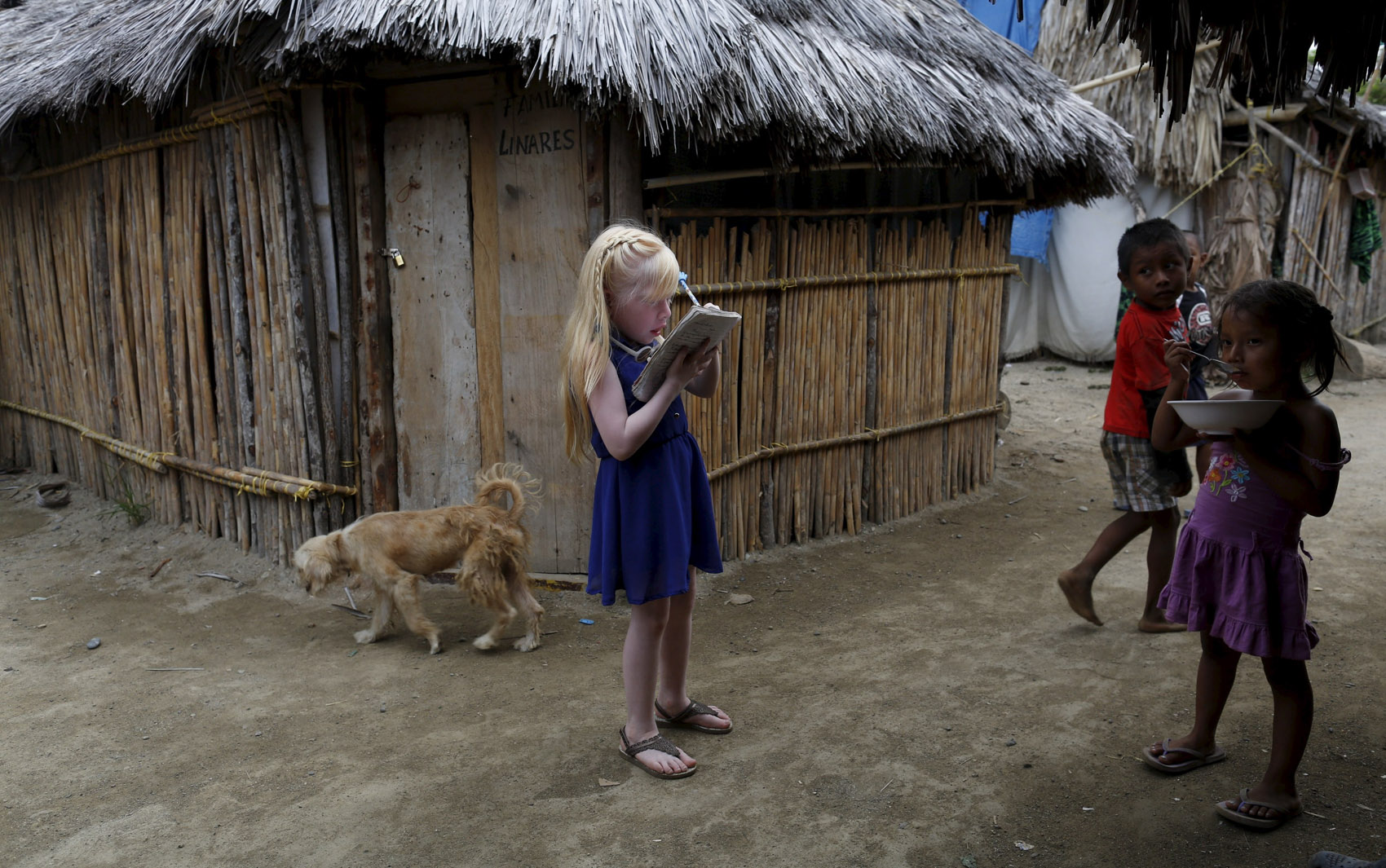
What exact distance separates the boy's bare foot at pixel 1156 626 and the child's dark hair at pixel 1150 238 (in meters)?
1.42

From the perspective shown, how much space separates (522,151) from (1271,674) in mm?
3505

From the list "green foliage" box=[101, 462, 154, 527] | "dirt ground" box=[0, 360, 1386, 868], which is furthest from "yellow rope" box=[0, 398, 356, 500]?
"dirt ground" box=[0, 360, 1386, 868]

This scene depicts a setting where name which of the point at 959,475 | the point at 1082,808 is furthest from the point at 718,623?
the point at 959,475

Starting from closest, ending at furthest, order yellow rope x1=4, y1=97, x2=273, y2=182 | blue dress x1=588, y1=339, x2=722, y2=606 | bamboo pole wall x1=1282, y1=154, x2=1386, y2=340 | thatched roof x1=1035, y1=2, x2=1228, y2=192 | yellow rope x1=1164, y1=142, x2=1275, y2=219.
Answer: blue dress x1=588, y1=339, x2=722, y2=606
yellow rope x1=4, y1=97, x2=273, y2=182
thatched roof x1=1035, y1=2, x2=1228, y2=192
yellow rope x1=1164, y1=142, x2=1275, y2=219
bamboo pole wall x1=1282, y1=154, x2=1386, y2=340

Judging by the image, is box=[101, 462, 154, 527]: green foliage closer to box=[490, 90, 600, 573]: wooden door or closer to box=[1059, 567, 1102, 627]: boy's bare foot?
box=[490, 90, 600, 573]: wooden door

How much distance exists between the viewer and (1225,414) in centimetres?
241

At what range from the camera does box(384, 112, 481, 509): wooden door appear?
464 centimetres

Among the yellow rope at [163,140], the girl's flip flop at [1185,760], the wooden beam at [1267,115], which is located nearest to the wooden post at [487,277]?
the yellow rope at [163,140]

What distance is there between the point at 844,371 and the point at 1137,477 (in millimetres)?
1952

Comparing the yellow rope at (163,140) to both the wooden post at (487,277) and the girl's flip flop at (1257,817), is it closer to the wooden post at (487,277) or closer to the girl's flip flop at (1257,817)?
the wooden post at (487,277)

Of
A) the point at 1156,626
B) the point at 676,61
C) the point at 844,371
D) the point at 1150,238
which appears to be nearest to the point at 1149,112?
the point at 844,371

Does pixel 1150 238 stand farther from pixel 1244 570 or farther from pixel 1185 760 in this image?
pixel 1185 760

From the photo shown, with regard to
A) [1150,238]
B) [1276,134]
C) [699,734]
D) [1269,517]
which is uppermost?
[1276,134]

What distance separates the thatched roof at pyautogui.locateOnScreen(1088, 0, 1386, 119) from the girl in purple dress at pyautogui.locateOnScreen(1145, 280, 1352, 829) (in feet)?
2.95
